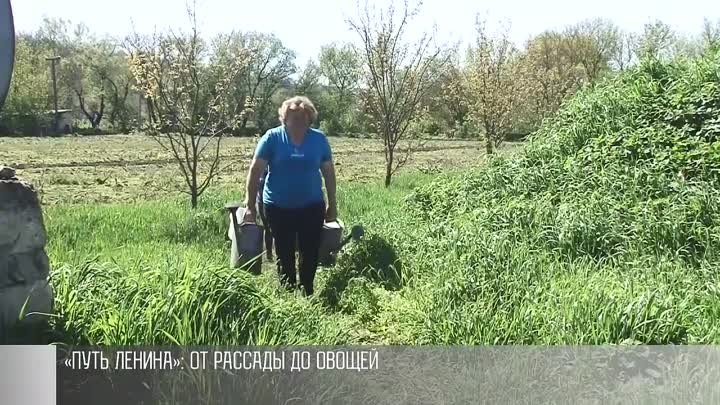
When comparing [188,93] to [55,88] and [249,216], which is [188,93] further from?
[249,216]

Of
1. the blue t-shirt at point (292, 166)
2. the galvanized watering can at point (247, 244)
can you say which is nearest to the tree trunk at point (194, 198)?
the galvanized watering can at point (247, 244)

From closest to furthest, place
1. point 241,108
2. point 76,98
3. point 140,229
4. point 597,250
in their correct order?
A: point 597,250 < point 140,229 < point 241,108 < point 76,98

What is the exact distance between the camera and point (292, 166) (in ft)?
13.8

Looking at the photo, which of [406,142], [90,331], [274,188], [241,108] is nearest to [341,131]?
[241,108]

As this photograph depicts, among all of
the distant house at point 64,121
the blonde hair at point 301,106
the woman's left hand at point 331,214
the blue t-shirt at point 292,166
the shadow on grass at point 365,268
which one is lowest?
the shadow on grass at point 365,268

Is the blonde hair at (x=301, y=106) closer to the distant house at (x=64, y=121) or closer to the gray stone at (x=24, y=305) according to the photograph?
the gray stone at (x=24, y=305)

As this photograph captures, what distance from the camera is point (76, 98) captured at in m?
8.27

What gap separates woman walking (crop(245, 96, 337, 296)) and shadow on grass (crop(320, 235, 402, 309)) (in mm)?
216

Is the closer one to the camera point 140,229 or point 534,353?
point 534,353

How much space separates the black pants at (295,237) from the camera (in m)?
4.30

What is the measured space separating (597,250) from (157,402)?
9.94 ft

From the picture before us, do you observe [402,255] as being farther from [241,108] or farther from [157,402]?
[241,108]

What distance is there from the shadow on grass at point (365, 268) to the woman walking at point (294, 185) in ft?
0.71

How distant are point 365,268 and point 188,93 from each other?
11.1 ft
